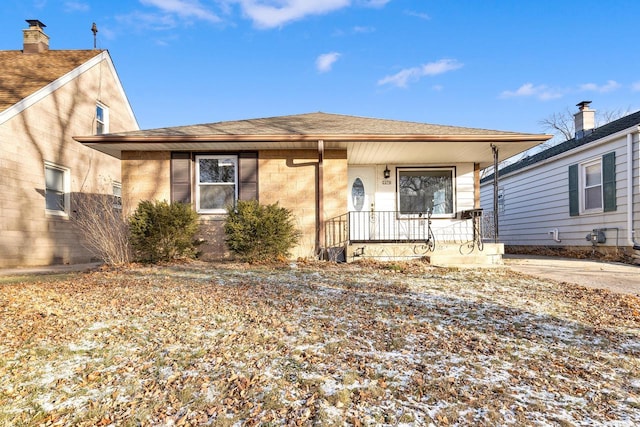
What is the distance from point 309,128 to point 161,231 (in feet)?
12.5

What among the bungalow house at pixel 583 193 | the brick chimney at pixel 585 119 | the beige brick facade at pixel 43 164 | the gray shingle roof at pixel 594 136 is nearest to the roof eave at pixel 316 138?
the bungalow house at pixel 583 193

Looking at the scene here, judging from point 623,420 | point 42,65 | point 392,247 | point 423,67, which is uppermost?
point 423,67

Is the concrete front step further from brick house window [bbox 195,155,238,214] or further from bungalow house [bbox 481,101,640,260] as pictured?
bungalow house [bbox 481,101,640,260]

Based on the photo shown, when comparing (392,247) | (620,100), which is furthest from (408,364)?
(620,100)

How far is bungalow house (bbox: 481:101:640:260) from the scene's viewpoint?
7.98 meters

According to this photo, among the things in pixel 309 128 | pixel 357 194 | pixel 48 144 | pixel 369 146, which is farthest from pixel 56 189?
pixel 369 146

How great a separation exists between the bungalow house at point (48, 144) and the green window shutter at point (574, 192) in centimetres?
1418

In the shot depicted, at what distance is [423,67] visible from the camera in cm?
1602

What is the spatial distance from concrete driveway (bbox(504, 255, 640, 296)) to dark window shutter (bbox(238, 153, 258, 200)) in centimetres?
573

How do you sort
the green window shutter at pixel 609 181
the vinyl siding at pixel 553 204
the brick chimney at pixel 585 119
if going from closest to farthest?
the vinyl siding at pixel 553 204, the green window shutter at pixel 609 181, the brick chimney at pixel 585 119

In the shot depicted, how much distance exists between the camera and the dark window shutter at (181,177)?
794 cm

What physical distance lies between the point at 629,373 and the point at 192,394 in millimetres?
2965

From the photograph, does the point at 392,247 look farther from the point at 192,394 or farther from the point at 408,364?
the point at 192,394

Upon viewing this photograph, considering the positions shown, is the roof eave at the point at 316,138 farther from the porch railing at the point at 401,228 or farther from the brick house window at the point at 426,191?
the porch railing at the point at 401,228
